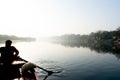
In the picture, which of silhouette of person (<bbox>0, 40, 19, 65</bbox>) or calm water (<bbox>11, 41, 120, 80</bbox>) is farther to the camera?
calm water (<bbox>11, 41, 120, 80</bbox>)

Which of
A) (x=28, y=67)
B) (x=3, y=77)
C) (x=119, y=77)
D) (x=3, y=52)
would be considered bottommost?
(x=119, y=77)

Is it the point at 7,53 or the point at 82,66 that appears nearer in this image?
the point at 7,53

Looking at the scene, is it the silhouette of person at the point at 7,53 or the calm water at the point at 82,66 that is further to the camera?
the calm water at the point at 82,66

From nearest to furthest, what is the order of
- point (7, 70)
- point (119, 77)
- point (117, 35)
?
point (7, 70)
point (119, 77)
point (117, 35)

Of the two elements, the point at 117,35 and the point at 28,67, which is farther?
the point at 117,35

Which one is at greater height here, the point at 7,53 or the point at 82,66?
the point at 7,53

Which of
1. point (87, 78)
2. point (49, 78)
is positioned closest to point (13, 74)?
point (49, 78)

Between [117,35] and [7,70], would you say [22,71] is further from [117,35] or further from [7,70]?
[117,35]

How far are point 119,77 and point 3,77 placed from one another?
20437mm

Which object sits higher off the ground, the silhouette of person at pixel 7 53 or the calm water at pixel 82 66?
the silhouette of person at pixel 7 53

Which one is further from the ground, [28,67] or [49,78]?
[28,67]

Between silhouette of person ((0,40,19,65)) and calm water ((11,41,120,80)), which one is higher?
silhouette of person ((0,40,19,65))

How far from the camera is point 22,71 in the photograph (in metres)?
13.1

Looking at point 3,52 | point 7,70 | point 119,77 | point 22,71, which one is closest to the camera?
point 22,71
